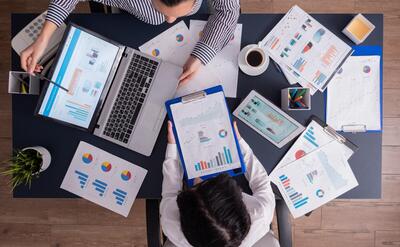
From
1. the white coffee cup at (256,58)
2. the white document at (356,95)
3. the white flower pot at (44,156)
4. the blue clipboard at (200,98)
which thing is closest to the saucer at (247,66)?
the white coffee cup at (256,58)

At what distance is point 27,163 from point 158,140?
17.7 inches

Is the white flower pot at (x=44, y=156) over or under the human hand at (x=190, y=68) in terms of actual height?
under

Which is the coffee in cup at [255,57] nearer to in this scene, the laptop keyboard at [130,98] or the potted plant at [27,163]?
the laptop keyboard at [130,98]

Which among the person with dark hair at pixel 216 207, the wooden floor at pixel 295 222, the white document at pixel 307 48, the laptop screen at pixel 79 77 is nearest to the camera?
the person with dark hair at pixel 216 207

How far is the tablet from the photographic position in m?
1.18

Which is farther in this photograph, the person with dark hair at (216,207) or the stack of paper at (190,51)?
the stack of paper at (190,51)

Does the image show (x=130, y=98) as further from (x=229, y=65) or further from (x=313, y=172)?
(x=313, y=172)

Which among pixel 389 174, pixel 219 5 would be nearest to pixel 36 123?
pixel 219 5

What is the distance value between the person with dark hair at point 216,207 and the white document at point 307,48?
32cm

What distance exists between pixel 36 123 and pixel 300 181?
974mm

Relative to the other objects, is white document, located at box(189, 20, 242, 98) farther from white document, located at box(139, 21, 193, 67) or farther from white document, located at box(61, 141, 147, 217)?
white document, located at box(61, 141, 147, 217)

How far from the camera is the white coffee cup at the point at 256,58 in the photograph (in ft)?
3.79

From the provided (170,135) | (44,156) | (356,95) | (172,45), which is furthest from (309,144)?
(44,156)

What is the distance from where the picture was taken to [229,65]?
120 cm
